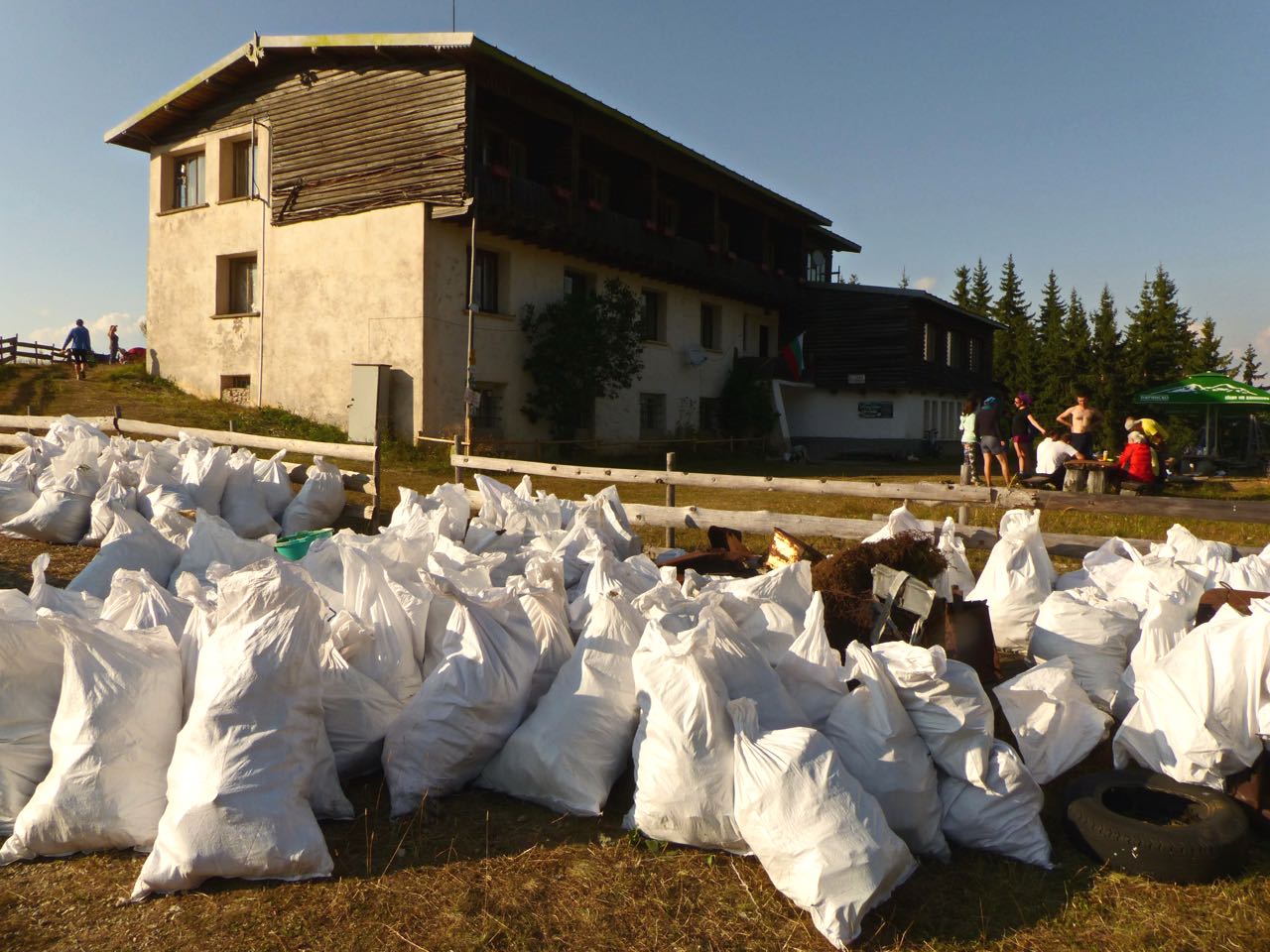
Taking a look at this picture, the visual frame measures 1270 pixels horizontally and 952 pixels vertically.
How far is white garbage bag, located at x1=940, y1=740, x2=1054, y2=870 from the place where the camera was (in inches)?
114

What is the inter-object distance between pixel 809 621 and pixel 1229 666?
4.64 feet

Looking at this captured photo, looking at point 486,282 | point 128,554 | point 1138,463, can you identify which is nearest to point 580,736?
point 128,554

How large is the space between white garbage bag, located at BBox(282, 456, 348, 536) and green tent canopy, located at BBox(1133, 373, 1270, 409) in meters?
19.0

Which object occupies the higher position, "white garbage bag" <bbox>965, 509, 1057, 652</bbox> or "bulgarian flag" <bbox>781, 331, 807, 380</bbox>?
"bulgarian flag" <bbox>781, 331, 807, 380</bbox>

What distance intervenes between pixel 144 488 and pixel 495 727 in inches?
239

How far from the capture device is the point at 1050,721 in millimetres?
3344

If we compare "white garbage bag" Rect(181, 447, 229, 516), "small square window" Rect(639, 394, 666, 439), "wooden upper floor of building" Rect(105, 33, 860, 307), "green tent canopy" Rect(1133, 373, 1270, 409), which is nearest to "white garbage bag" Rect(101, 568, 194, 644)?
"white garbage bag" Rect(181, 447, 229, 516)

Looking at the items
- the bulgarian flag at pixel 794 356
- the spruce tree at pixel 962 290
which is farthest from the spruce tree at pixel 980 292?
the bulgarian flag at pixel 794 356

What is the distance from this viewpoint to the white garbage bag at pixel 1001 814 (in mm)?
2908

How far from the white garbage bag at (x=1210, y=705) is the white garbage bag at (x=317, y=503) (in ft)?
23.6

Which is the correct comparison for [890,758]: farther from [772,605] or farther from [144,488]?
[144,488]

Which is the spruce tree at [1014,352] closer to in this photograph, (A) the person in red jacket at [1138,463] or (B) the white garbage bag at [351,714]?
(A) the person in red jacket at [1138,463]

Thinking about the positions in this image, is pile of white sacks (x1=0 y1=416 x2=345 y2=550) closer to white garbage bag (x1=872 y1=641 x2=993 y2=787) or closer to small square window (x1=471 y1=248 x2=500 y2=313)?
white garbage bag (x1=872 y1=641 x2=993 y2=787)

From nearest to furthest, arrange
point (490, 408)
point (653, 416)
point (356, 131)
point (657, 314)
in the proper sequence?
point (356, 131)
point (490, 408)
point (653, 416)
point (657, 314)
